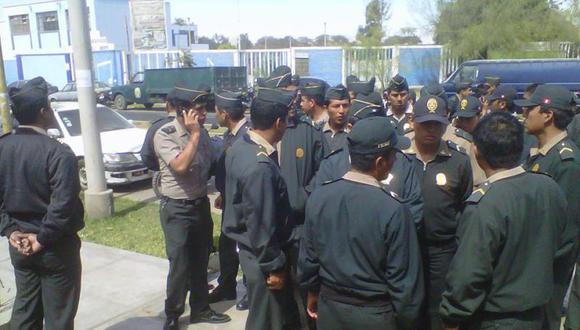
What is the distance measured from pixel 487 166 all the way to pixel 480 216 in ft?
1.03

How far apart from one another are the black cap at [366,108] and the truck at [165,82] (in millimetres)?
20366

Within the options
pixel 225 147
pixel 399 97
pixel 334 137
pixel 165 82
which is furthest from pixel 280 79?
pixel 165 82

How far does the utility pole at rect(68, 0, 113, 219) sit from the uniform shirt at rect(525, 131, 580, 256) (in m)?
5.84

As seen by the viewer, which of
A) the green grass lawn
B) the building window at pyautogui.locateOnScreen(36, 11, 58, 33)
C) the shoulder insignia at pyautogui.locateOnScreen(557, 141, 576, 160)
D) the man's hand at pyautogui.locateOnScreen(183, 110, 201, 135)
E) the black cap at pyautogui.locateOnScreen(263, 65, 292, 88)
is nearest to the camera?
the shoulder insignia at pyautogui.locateOnScreen(557, 141, 576, 160)

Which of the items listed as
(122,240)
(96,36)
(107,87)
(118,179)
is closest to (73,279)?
(122,240)

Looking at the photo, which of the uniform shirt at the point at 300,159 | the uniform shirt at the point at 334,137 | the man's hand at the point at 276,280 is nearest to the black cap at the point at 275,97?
the uniform shirt at the point at 300,159

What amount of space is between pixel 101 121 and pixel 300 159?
7454 mm

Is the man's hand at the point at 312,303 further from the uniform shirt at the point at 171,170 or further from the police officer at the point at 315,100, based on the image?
the police officer at the point at 315,100

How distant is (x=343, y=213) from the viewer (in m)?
2.59

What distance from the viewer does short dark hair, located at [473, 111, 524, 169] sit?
267 cm

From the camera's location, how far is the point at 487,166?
9.01 feet

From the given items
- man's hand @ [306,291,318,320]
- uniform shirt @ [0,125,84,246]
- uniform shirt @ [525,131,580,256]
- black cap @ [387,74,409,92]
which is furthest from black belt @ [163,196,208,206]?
black cap @ [387,74,409,92]

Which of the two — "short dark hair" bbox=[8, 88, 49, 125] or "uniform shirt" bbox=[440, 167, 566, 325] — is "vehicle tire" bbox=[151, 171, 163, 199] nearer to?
"short dark hair" bbox=[8, 88, 49, 125]

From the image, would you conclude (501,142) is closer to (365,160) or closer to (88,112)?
(365,160)
